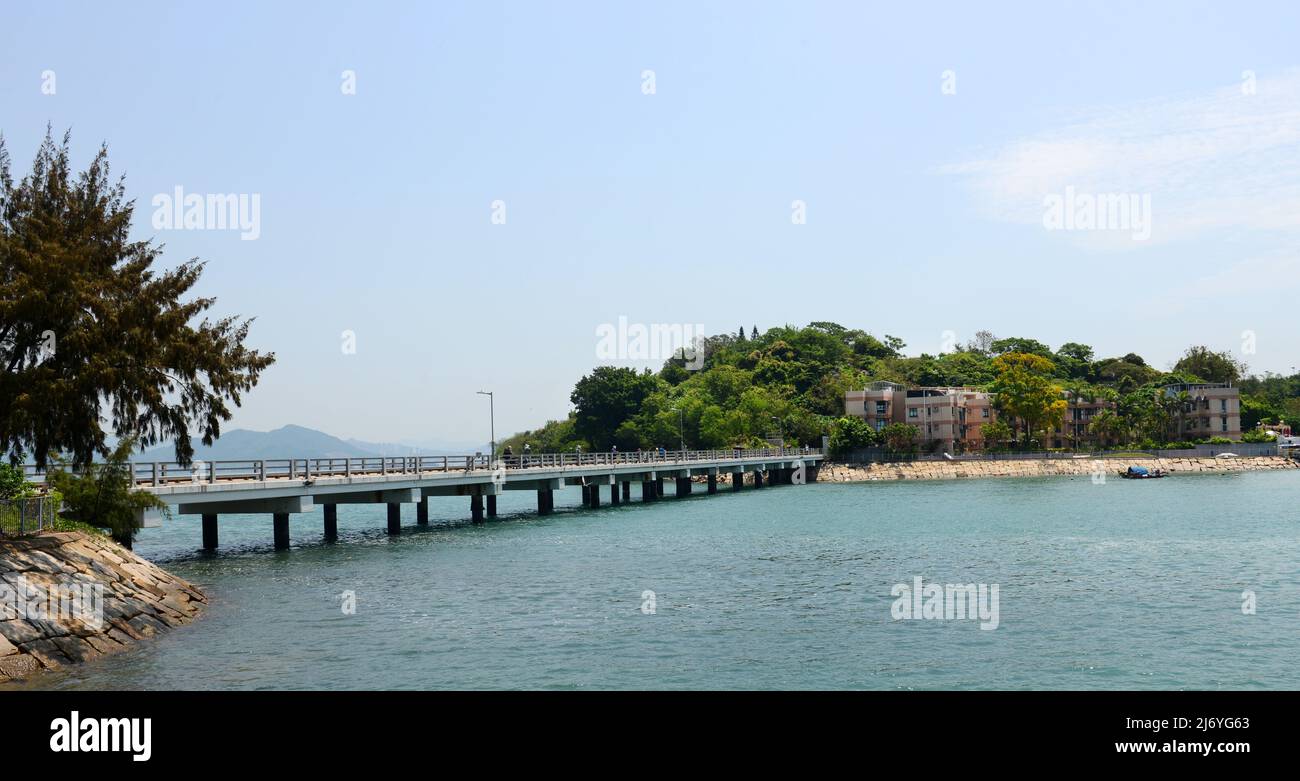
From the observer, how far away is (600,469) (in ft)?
266

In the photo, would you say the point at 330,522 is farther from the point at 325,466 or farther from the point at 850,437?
the point at 850,437

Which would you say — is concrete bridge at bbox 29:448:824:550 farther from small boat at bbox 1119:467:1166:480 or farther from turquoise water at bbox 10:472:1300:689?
small boat at bbox 1119:467:1166:480

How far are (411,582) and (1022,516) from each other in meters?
44.0

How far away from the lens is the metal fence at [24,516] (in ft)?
85.8

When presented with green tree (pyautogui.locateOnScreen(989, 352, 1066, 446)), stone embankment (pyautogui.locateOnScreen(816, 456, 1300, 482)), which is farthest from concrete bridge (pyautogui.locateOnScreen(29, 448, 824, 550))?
green tree (pyautogui.locateOnScreen(989, 352, 1066, 446))

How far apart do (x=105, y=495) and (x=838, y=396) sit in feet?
452

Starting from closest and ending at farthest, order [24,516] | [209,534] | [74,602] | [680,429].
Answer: [74,602] → [24,516] → [209,534] → [680,429]

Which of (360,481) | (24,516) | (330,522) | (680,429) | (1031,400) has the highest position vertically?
(1031,400)

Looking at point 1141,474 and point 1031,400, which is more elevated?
point 1031,400

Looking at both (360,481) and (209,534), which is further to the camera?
(360,481)

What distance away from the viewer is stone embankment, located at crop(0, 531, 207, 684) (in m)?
21.9

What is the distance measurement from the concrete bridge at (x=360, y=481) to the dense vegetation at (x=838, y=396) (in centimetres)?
4940

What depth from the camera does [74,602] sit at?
80.5 ft

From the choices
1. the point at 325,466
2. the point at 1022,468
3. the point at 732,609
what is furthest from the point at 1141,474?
the point at 732,609
